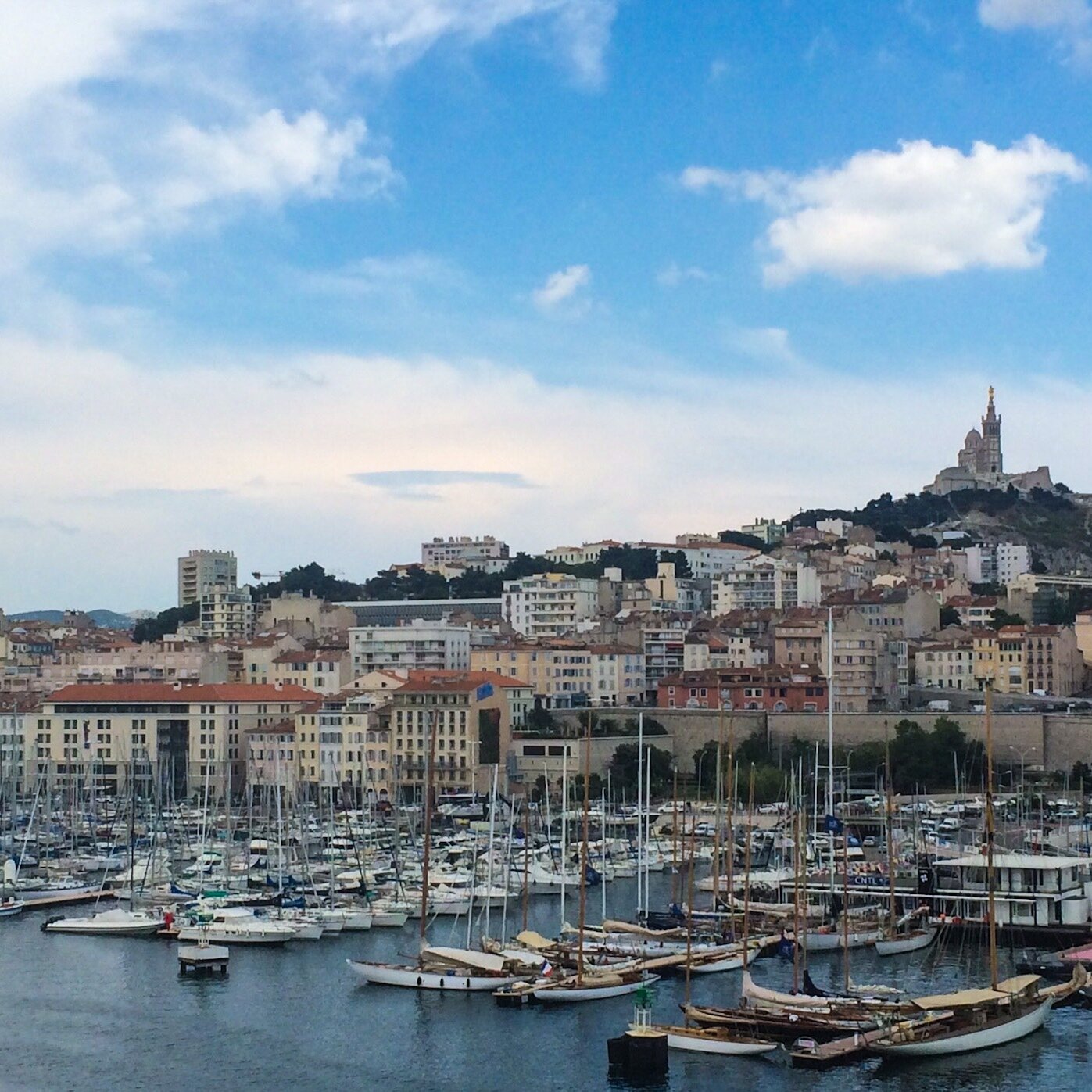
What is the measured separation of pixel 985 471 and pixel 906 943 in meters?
118

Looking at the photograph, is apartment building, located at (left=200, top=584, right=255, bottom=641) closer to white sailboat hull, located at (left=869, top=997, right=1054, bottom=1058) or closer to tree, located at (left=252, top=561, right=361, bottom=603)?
tree, located at (left=252, top=561, right=361, bottom=603)

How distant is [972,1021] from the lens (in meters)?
28.2

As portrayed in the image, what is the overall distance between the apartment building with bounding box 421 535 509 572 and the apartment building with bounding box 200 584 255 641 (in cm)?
1568

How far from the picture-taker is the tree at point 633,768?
6612cm

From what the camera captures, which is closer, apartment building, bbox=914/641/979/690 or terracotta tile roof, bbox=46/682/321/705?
terracotta tile roof, bbox=46/682/321/705

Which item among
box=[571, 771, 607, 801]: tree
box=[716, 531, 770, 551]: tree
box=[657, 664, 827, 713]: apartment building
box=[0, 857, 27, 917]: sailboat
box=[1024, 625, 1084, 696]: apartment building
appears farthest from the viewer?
box=[716, 531, 770, 551]: tree

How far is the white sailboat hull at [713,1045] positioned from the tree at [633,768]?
36.4 m

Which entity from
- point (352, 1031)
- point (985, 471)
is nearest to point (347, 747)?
point (352, 1031)

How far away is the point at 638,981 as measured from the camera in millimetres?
32500

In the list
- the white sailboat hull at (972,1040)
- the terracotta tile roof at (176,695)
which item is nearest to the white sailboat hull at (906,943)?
the white sailboat hull at (972,1040)

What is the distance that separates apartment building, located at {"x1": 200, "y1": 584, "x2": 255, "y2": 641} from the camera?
10488 centimetres

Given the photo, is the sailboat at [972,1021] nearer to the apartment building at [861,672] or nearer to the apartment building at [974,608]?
the apartment building at [861,672]

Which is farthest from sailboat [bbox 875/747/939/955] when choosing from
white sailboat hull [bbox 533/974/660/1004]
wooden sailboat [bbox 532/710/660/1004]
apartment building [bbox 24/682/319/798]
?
apartment building [bbox 24/682/319/798]

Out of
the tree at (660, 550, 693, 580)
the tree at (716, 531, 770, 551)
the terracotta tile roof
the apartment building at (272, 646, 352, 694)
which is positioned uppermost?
the tree at (716, 531, 770, 551)
